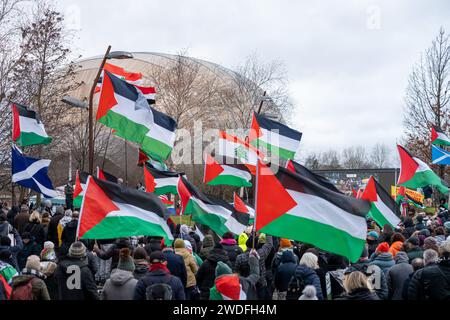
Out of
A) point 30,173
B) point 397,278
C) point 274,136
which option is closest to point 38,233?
point 30,173

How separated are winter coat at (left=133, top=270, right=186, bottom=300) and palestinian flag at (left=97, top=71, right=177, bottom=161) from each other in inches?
258

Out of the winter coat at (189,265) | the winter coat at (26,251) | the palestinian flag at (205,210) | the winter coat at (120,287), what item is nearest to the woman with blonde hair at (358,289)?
the winter coat at (120,287)

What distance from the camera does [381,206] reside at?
12.7 meters

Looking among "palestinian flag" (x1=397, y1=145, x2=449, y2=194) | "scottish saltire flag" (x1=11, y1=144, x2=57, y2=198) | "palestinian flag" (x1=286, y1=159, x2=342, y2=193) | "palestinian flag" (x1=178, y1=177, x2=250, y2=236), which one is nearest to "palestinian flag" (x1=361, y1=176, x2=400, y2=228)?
"palestinian flag" (x1=286, y1=159, x2=342, y2=193)

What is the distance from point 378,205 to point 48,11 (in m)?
18.4

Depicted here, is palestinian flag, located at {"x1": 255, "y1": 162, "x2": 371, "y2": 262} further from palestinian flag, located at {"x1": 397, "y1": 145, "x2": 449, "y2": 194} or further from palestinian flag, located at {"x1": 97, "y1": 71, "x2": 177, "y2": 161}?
palestinian flag, located at {"x1": 397, "y1": 145, "x2": 449, "y2": 194}

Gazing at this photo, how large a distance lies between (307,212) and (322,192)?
0.33 metres

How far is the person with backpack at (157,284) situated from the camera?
22.7ft

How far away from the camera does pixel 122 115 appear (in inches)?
546

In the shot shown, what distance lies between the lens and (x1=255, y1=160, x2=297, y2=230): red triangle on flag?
8.23m

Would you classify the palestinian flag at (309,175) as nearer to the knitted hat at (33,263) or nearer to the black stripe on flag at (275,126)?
the black stripe on flag at (275,126)
